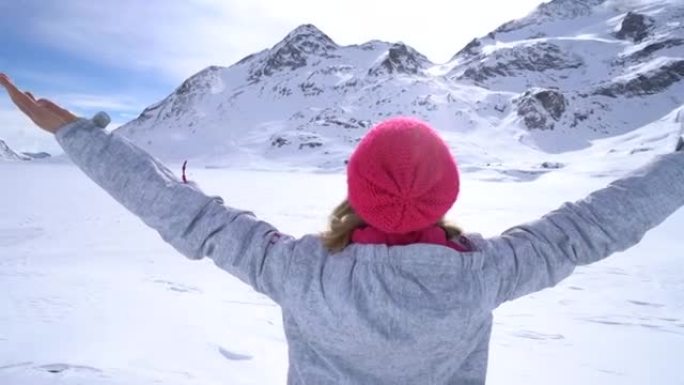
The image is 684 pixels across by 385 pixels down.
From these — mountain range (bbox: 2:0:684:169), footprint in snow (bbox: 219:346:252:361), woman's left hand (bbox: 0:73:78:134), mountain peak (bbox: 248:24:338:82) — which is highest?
mountain peak (bbox: 248:24:338:82)

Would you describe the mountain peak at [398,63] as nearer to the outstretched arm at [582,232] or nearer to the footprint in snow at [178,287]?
the footprint in snow at [178,287]

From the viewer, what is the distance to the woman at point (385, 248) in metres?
1.27

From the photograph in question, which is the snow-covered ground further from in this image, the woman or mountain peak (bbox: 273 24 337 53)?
mountain peak (bbox: 273 24 337 53)

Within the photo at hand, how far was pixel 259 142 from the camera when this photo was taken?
10762 cm

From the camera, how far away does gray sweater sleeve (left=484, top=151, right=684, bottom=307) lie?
1.40m

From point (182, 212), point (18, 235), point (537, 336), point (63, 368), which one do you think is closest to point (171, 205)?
point (182, 212)

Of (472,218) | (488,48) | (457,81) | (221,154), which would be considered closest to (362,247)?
(472,218)

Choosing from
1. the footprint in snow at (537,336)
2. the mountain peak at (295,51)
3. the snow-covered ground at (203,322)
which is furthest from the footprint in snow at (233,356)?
the mountain peak at (295,51)

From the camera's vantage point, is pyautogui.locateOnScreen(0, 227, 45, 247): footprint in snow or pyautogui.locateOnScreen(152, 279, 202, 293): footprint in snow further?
pyautogui.locateOnScreen(0, 227, 45, 247): footprint in snow

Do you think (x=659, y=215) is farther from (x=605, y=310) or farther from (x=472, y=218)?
(x=472, y=218)

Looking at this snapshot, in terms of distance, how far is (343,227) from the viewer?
53.8 inches

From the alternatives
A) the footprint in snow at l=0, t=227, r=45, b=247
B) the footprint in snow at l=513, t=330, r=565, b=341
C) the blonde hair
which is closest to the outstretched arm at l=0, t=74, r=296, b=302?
the blonde hair

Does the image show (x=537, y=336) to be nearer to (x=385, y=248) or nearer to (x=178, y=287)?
(x=178, y=287)

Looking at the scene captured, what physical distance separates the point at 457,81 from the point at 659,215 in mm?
143325
